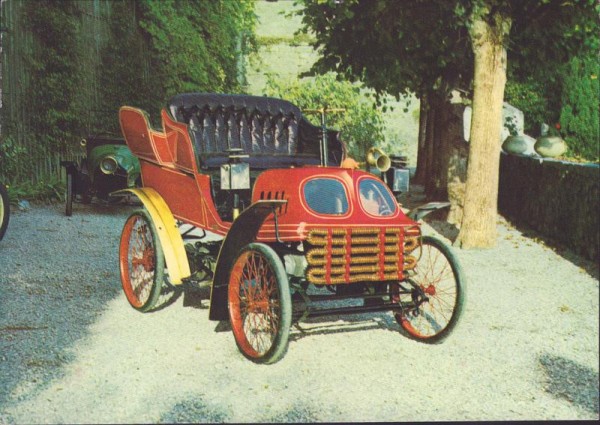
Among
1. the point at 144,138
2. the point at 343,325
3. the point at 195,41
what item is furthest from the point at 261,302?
the point at 195,41

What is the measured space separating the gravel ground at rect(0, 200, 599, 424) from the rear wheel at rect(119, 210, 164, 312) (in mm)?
122

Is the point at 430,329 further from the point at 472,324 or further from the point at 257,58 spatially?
the point at 257,58

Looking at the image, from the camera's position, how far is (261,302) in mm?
3588

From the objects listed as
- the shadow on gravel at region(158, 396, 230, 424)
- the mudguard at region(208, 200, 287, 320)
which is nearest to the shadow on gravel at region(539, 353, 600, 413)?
the shadow on gravel at region(158, 396, 230, 424)

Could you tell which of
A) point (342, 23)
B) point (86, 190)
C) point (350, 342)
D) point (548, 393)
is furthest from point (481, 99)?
point (86, 190)

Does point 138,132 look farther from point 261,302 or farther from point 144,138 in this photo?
point 261,302

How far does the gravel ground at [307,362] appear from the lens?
9.66 feet

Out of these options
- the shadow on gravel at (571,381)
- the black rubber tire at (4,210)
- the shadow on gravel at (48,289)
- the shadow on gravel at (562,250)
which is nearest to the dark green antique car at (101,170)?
the shadow on gravel at (48,289)

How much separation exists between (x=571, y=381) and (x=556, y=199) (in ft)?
12.3

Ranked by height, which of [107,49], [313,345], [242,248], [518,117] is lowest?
[313,345]

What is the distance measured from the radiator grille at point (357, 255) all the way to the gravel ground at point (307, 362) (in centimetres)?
47

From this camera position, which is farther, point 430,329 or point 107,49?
point 107,49

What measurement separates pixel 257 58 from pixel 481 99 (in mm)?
2303

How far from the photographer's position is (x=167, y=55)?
11.0 meters
